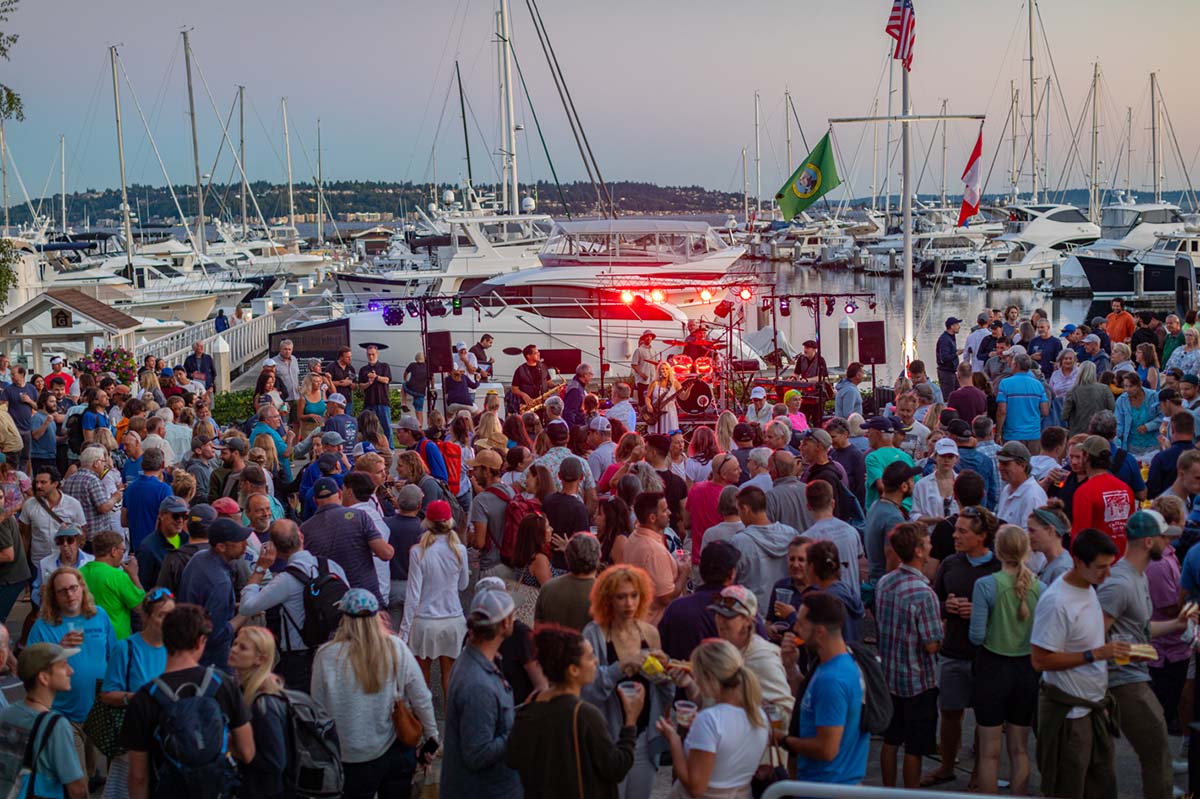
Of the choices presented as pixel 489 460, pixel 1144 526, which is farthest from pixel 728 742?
pixel 489 460

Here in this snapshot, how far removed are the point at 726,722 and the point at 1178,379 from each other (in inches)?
314

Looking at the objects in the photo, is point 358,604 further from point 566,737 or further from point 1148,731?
point 1148,731

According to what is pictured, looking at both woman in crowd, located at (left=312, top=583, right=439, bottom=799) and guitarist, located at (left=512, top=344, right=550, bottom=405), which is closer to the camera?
woman in crowd, located at (left=312, top=583, right=439, bottom=799)

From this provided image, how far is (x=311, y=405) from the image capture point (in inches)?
479

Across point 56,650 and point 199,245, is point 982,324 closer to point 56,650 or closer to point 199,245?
point 56,650

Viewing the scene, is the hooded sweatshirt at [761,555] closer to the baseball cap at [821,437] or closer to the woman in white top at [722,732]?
the baseball cap at [821,437]

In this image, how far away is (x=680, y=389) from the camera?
1678 centimetres

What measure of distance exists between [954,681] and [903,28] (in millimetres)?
13629

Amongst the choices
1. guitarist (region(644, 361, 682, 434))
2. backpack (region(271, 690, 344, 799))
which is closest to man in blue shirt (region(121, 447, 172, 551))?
backpack (region(271, 690, 344, 799))

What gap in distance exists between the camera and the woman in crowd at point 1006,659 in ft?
18.7

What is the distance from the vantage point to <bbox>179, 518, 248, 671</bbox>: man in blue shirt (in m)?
6.32

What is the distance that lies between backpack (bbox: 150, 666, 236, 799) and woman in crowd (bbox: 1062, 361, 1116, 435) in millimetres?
9013

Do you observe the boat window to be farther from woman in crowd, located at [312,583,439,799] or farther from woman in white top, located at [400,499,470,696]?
woman in crowd, located at [312,583,439,799]

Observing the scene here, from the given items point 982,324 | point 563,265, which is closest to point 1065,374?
point 982,324
